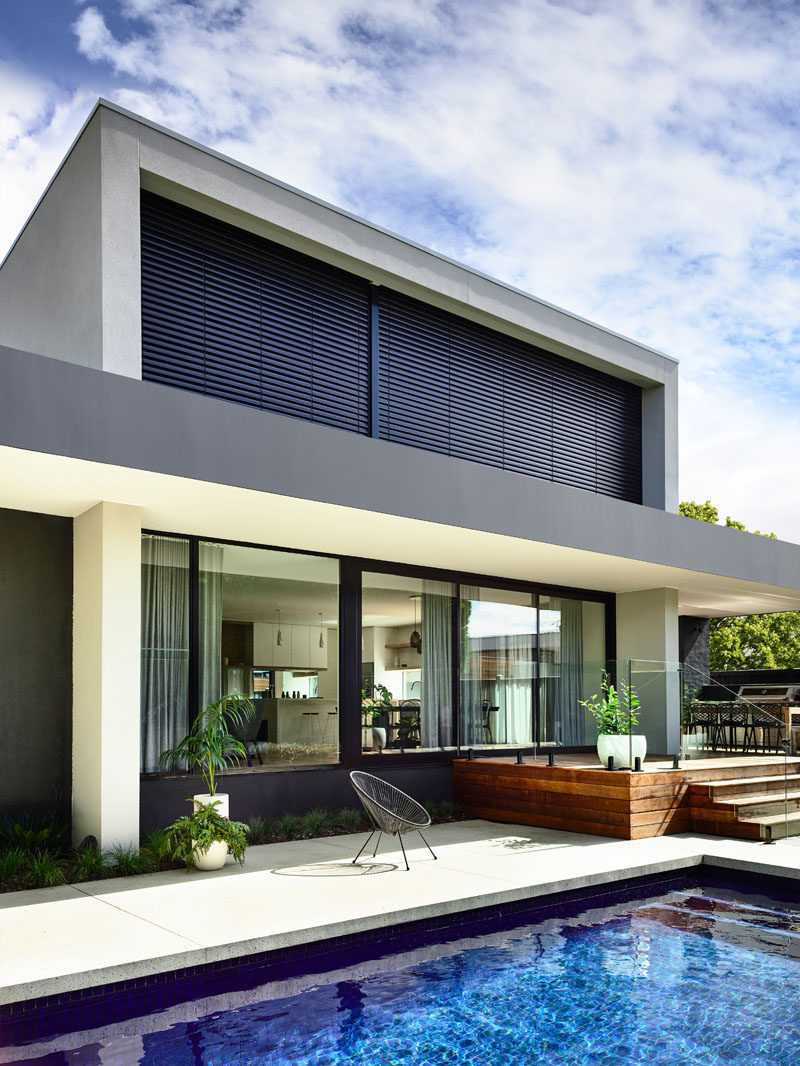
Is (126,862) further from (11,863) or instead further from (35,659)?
(35,659)

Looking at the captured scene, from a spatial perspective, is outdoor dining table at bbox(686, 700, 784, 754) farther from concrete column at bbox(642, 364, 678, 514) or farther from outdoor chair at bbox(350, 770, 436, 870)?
concrete column at bbox(642, 364, 678, 514)

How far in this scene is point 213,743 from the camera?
25.9 ft

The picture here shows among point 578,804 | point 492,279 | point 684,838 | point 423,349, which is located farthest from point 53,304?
point 684,838

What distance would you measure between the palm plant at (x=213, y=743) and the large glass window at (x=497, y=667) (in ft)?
10.3

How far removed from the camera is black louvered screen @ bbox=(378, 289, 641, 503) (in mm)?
11000

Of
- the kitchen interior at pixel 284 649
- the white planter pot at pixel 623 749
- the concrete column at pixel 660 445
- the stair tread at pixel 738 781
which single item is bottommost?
the stair tread at pixel 738 781

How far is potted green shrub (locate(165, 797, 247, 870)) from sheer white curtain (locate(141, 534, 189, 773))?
118 centimetres

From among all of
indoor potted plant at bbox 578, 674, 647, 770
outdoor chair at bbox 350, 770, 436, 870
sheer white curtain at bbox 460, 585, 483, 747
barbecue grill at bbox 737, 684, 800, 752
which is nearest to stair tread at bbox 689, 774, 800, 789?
indoor potted plant at bbox 578, 674, 647, 770

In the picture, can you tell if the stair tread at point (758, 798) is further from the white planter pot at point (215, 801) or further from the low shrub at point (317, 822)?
the white planter pot at point (215, 801)

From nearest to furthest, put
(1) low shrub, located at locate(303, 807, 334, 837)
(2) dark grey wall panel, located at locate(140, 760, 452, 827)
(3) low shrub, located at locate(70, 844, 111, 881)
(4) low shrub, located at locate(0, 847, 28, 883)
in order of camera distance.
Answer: (4) low shrub, located at locate(0, 847, 28, 883), (3) low shrub, located at locate(70, 844, 111, 881), (2) dark grey wall panel, located at locate(140, 760, 452, 827), (1) low shrub, located at locate(303, 807, 334, 837)

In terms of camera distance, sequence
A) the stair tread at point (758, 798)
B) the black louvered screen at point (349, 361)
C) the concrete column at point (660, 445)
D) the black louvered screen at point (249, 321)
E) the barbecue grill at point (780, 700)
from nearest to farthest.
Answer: the black louvered screen at point (249, 321)
the black louvered screen at point (349, 361)
the stair tread at point (758, 798)
the barbecue grill at point (780, 700)
the concrete column at point (660, 445)

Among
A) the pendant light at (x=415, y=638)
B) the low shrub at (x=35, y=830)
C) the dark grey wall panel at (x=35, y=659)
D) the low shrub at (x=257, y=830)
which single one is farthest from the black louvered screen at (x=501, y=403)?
the low shrub at (x=35, y=830)

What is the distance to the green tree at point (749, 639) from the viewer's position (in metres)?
34.1

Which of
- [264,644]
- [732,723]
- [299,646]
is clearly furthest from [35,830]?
[732,723]
